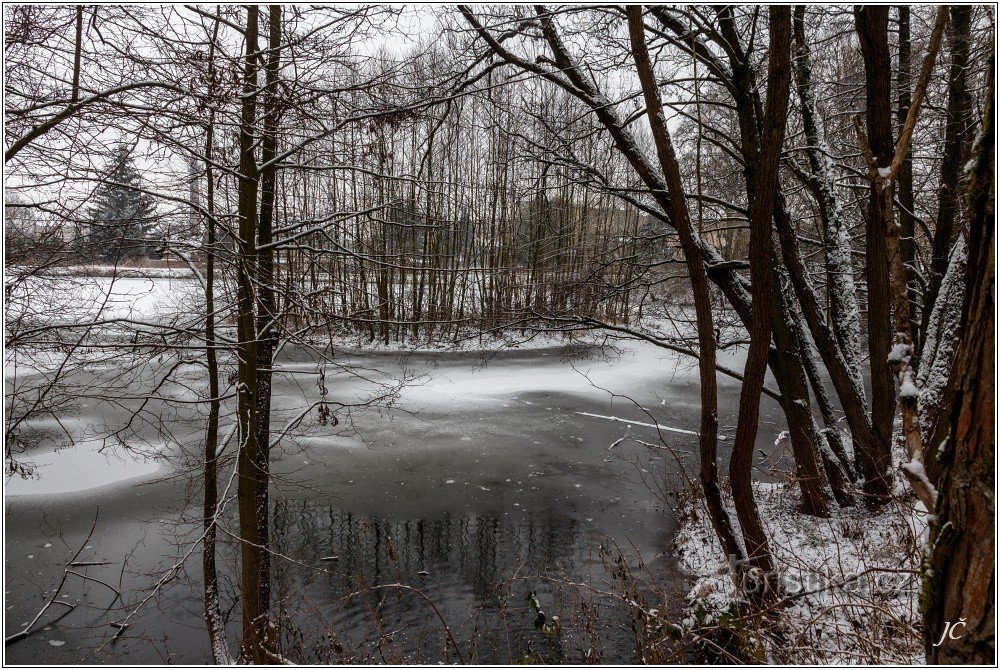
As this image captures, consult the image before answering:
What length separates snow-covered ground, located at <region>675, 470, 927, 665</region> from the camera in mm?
4047

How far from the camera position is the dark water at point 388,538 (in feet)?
18.1

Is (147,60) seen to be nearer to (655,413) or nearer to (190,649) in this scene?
(190,649)

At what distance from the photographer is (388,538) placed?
18.7 ft

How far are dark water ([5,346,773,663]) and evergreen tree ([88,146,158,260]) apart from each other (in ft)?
3.74

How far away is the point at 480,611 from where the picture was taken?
240 inches

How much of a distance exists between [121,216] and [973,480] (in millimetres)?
5322

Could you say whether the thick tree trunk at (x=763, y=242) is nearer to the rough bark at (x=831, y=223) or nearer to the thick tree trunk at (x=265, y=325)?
the rough bark at (x=831, y=223)

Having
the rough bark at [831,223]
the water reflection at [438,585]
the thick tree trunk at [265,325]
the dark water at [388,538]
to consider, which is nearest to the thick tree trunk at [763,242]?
the dark water at [388,538]

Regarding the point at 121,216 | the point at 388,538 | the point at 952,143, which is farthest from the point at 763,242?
the point at 121,216

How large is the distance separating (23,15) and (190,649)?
535cm

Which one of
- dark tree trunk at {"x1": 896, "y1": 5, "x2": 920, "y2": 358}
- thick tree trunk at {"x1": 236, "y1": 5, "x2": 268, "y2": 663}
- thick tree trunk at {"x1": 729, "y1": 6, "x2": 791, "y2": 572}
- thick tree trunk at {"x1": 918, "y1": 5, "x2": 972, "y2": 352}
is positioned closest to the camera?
thick tree trunk at {"x1": 729, "y1": 6, "x2": 791, "y2": 572}

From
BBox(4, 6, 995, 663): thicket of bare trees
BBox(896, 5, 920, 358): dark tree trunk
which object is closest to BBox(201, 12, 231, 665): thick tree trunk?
BBox(4, 6, 995, 663): thicket of bare trees

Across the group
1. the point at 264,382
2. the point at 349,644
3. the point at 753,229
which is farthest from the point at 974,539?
the point at 264,382

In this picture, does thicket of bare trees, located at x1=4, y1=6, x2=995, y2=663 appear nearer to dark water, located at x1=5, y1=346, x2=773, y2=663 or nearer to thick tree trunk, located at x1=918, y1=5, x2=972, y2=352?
thick tree trunk, located at x1=918, y1=5, x2=972, y2=352
